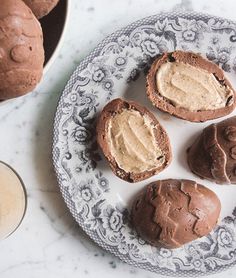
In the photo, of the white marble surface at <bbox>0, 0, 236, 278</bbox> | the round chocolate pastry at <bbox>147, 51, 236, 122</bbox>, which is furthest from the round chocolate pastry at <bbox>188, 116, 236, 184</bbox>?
the white marble surface at <bbox>0, 0, 236, 278</bbox>

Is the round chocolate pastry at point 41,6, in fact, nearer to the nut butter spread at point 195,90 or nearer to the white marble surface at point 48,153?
the white marble surface at point 48,153

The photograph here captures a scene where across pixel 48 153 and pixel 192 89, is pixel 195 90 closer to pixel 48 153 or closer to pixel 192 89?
pixel 192 89

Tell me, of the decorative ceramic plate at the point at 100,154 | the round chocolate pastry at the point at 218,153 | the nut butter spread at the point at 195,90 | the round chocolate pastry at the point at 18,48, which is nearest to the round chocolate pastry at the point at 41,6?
the round chocolate pastry at the point at 18,48

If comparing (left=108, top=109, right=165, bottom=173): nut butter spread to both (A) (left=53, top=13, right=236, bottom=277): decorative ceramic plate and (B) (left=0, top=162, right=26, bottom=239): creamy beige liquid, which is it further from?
(B) (left=0, top=162, right=26, bottom=239): creamy beige liquid

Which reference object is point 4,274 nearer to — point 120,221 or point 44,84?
point 120,221

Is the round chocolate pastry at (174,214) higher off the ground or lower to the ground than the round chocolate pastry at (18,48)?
lower

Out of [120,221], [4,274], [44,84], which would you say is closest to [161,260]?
[120,221]

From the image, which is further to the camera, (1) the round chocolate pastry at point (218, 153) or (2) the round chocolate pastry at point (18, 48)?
(1) the round chocolate pastry at point (218, 153)

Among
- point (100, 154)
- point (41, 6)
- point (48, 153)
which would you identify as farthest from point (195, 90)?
point (41, 6)
